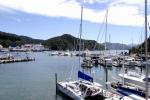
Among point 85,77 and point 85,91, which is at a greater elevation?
point 85,77

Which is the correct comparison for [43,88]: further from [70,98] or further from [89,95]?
[89,95]

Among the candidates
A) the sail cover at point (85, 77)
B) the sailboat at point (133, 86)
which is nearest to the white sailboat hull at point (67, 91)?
the sail cover at point (85, 77)

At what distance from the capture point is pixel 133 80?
4800 cm

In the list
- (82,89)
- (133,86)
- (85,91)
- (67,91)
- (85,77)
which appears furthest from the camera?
(133,86)

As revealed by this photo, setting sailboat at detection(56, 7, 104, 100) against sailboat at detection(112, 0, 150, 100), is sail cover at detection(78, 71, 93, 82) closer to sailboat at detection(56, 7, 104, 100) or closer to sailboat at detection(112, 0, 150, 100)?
sailboat at detection(56, 7, 104, 100)

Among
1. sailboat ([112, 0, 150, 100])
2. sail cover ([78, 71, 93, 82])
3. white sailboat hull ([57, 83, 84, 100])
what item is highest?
sail cover ([78, 71, 93, 82])

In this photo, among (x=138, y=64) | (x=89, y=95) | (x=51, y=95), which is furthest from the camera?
(x=138, y=64)

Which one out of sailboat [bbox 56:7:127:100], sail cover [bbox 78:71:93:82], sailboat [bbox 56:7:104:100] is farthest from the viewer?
sail cover [bbox 78:71:93:82]

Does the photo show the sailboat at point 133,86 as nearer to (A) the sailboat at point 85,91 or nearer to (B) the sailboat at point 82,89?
(A) the sailboat at point 85,91

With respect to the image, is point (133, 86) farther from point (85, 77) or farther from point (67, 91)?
point (67, 91)

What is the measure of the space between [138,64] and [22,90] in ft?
178

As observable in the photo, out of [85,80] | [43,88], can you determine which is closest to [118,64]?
[43,88]

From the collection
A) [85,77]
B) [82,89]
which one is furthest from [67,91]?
[85,77]

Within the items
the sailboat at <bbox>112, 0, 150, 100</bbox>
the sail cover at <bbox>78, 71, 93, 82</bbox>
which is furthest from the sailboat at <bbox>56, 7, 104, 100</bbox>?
the sailboat at <bbox>112, 0, 150, 100</bbox>
